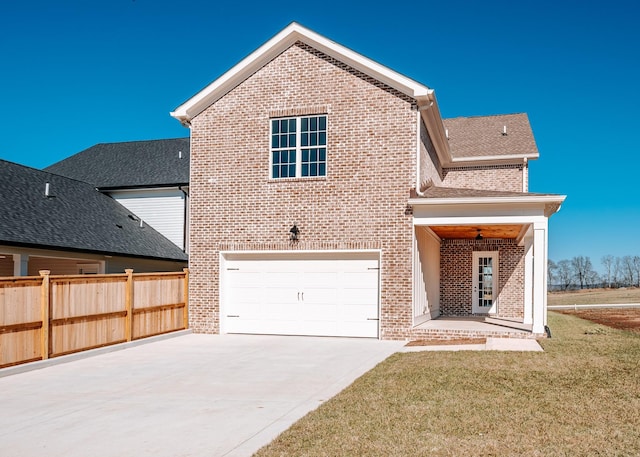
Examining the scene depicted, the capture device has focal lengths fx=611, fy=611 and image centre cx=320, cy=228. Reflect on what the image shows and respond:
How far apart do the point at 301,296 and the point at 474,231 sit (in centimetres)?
642

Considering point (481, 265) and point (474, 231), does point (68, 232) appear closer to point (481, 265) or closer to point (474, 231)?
point (474, 231)

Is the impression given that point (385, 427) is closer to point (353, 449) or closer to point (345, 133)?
point (353, 449)

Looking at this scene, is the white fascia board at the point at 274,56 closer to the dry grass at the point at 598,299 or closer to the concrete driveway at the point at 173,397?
the concrete driveway at the point at 173,397

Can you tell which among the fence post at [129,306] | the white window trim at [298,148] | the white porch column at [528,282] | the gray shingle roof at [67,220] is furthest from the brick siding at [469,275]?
the fence post at [129,306]

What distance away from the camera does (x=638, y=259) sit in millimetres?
79938

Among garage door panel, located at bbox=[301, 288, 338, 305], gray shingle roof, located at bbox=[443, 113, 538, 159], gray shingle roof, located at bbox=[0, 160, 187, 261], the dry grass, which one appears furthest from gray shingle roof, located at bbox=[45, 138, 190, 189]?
the dry grass

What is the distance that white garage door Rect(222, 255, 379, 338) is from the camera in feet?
54.0

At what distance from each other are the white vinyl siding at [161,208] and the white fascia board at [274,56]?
617cm

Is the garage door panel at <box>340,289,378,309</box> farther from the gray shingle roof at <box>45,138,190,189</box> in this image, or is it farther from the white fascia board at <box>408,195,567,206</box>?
the gray shingle roof at <box>45,138,190,189</box>

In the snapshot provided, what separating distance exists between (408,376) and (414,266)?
20.6 ft

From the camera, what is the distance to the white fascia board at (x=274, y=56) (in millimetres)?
16047

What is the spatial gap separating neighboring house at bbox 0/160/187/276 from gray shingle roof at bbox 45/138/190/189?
5.03ft

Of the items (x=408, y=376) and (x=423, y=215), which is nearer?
(x=408, y=376)

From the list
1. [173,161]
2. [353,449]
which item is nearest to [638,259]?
[173,161]
